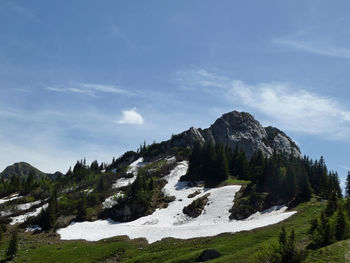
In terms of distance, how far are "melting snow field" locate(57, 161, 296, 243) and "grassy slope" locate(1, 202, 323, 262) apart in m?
3.80

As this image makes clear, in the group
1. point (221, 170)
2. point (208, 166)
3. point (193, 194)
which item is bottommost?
point (193, 194)

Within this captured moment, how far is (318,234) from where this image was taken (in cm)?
3384

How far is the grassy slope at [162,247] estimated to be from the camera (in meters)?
44.5

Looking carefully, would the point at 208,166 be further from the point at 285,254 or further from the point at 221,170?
the point at 285,254

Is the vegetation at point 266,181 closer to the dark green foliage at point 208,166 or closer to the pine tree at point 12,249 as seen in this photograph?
the dark green foliage at point 208,166

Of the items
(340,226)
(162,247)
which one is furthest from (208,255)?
(340,226)

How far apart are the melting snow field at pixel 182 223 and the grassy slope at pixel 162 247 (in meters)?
3.80

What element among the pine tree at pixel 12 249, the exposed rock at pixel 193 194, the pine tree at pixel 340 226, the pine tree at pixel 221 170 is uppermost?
the pine tree at pixel 221 170

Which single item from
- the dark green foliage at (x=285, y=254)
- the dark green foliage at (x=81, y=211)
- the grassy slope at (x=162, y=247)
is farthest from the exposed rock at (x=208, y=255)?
the dark green foliage at (x=81, y=211)

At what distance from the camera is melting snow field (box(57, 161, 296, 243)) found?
62.0m

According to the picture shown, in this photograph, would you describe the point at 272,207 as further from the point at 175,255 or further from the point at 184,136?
the point at 184,136

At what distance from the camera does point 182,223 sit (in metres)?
75.1

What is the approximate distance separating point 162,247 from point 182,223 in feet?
68.3

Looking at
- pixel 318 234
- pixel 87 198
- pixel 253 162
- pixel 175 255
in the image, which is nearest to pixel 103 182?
pixel 87 198
